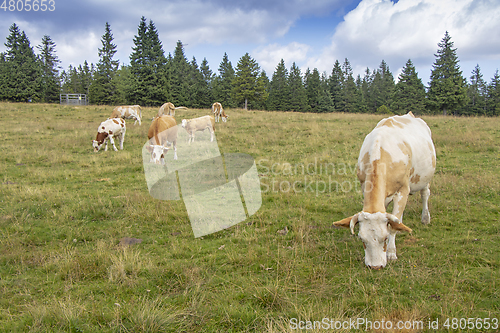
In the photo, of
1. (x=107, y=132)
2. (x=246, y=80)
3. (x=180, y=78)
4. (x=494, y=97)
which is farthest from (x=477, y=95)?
(x=107, y=132)

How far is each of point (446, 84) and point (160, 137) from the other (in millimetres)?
50788

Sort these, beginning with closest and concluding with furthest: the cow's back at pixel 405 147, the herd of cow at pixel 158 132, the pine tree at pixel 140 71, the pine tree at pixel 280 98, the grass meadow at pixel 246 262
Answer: the grass meadow at pixel 246 262 → the cow's back at pixel 405 147 → the herd of cow at pixel 158 132 → the pine tree at pixel 140 71 → the pine tree at pixel 280 98

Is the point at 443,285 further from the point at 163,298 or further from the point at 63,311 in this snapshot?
the point at 63,311

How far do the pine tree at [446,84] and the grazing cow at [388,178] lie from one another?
165ft

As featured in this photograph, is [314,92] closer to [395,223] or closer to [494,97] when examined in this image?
[494,97]

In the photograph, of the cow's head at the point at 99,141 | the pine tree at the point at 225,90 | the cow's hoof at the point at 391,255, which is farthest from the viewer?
the pine tree at the point at 225,90

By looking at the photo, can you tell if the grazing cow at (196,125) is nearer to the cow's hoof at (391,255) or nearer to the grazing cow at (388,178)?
the grazing cow at (388,178)

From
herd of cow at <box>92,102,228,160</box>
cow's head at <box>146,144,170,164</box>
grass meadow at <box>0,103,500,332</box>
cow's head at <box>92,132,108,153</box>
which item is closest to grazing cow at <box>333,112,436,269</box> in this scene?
grass meadow at <box>0,103,500,332</box>

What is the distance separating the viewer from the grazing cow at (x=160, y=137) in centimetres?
1291

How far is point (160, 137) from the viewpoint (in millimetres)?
14086

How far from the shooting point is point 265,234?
19.6 feet

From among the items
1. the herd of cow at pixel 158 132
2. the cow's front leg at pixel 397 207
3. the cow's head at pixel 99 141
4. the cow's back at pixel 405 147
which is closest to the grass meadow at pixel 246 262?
the cow's front leg at pixel 397 207

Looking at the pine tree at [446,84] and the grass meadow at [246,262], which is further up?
the pine tree at [446,84]

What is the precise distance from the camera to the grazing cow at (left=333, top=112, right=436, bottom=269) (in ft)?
13.8
